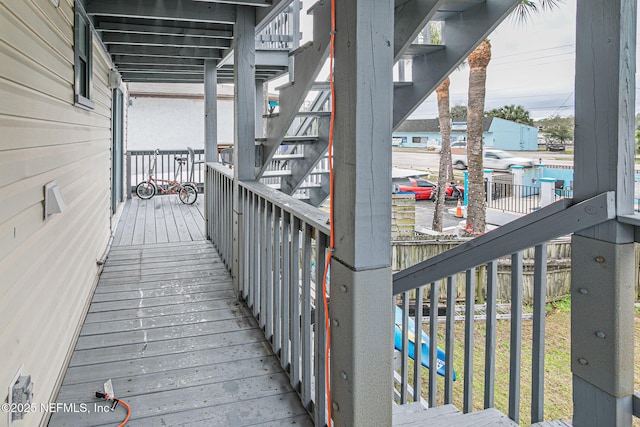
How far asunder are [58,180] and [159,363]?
45.4 inches

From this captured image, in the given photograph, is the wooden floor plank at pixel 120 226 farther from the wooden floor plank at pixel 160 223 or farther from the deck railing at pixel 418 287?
the deck railing at pixel 418 287

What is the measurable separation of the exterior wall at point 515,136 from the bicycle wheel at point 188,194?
6227 millimetres

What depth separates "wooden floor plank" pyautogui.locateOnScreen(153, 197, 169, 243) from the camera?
6006 millimetres

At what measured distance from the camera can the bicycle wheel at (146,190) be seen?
31.0 feet

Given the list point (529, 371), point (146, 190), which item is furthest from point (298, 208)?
point (146, 190)

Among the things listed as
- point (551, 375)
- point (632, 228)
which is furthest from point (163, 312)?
point (551, 375)

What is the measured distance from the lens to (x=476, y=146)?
9.07 meters

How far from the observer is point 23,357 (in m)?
1.86

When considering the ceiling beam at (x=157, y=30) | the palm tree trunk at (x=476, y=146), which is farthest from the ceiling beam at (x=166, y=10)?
the palm tree trunk at (x=476, y=146)

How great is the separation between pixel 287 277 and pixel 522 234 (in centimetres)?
123

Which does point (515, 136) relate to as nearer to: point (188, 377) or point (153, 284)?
point (188, 377)

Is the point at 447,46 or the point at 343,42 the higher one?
the point at 447,46

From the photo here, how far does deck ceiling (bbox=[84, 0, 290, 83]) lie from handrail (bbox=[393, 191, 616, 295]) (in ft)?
6.63

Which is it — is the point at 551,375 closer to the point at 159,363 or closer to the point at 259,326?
the point at 259,326
